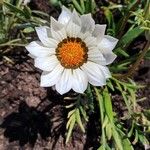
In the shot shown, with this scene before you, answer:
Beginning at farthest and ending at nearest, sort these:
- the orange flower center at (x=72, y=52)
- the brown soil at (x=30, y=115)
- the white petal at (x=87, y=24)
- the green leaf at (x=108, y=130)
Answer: the brown soil at (x=30, y=115) → the green leaf at (x=108, y=130) → the orange flower center at (x=72, y=52) → the white petal at (x=87, y=24)

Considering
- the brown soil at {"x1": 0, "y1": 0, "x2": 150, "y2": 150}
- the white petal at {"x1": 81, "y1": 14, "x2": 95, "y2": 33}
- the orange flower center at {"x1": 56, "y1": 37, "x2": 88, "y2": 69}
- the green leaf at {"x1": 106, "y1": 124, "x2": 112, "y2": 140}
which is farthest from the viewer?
the brown soil at {"x1": 0, "y1": 0, "x2": 150, "y2": 150}

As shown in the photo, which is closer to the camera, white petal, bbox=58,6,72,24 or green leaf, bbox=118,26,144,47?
white petal, bbox=58,6,72,24

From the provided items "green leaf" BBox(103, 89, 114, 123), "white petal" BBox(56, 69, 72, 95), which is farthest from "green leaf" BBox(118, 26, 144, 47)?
"white petal" BBox(56, 69, 72, 95)

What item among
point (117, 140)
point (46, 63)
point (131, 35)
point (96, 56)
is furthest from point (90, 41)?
point (117, 140)

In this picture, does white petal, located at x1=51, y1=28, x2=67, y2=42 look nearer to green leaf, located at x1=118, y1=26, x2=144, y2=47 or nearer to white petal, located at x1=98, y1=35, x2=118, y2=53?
white petal, located at x1=98, y1=35, x2=118, y2=53

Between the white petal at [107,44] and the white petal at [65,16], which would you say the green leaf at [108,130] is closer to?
the white petal at [107,44]

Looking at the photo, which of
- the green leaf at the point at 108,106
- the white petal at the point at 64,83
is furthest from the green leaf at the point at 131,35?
the white petal at the point at 64,83
